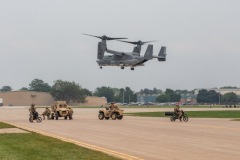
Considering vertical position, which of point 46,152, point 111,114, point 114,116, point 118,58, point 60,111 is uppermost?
point 118,58

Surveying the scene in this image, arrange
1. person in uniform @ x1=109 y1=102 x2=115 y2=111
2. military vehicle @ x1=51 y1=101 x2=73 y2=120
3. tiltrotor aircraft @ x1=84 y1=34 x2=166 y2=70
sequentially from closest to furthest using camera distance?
person in uniform @ x1=109 y1=102 x2=115 y2=111
military vehicle @ x1=51 y1=101 x2=73 y2=120
tiltrotor aircraft @ x1=84 y1=34 x2=166 y2=70

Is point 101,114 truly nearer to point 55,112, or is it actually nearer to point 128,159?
point 55,112

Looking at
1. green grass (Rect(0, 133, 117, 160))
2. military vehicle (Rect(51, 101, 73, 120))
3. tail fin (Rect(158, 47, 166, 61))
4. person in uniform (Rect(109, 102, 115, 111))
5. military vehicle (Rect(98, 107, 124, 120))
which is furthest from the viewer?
tail fin (Rect(158, 47, 166, 61))

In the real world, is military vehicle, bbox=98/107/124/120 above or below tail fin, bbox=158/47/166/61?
below

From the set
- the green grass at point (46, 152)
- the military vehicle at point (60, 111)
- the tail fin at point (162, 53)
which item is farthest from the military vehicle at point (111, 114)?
the tail fin at point (162, 53)

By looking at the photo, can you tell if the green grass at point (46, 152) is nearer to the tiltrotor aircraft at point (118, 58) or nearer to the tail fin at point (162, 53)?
the tiltrotor aircraft at point (118, 58)

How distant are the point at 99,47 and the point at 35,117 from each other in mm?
39536

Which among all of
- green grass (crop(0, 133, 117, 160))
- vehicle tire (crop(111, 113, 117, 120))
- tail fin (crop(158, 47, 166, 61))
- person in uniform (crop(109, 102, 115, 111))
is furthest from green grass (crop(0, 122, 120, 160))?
tail fin (crop(158, 47, 166, 61))

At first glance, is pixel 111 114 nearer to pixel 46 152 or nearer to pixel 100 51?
pixel 100 51

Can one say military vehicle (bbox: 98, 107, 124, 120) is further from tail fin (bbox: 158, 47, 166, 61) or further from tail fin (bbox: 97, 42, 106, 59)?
tail fin (bbox: 158, 47, 166, 61)

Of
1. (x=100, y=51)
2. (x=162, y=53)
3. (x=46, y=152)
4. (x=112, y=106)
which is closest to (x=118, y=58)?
(x=100, y=51)

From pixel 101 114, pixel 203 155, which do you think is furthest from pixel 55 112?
pixel 203 155

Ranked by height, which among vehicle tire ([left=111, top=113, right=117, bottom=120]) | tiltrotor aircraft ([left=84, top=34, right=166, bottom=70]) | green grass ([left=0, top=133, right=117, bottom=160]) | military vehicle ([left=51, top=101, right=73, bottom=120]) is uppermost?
tiltrotor aircraft ([left=84, top=34, right=166, bottom=70])

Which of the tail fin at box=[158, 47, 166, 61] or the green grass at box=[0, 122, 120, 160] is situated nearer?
the green grass at box=[0, 122, 120, 160]
